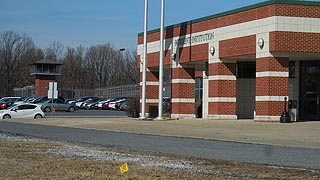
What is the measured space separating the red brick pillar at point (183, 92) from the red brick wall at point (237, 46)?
239 inches

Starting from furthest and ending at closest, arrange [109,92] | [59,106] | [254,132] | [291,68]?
[109,92] < [59,106] < [291,68] < [254,132]

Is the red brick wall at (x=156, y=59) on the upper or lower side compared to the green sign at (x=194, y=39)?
lower

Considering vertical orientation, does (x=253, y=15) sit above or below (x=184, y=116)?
above

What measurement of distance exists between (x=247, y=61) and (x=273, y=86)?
591 centimetres

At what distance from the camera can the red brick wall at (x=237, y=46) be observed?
32.6m

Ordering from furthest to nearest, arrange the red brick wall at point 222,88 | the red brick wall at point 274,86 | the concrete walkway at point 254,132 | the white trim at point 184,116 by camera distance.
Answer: the white trim at point 184,116
the red brick wall at point 222,88
the red brick wall at point 274,86
the concrete walkway at point 254,132

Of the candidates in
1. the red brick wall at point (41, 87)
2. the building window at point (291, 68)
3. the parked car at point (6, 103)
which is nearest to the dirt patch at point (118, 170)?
the building window at point (291, 68)

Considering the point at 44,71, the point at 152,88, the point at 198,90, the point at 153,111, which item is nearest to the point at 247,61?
the point at 198,90

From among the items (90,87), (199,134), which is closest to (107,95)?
(90,87)

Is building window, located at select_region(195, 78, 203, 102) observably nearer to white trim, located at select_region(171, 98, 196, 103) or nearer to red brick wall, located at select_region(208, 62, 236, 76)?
white trim, located at select_region(171, 98, 196, 103)

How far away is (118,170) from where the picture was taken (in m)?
11.2

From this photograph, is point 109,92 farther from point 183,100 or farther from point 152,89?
point 183,100

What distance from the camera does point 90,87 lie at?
11781 centimetres

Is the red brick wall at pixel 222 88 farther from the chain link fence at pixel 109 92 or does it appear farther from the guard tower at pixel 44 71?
the guard tower at pixel 44 71
